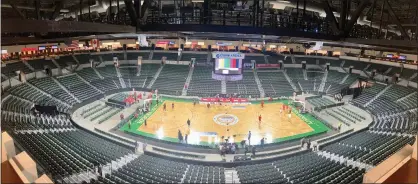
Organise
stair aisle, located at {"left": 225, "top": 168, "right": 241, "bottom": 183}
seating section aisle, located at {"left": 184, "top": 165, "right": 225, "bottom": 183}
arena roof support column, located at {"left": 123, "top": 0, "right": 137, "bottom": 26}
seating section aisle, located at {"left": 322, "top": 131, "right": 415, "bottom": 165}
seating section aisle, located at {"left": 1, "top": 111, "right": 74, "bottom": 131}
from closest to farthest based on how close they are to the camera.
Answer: arena roof support column, located at {"left": 123, "top": 0, "right": 137, "bottom": 26} → seating section aisle, located at {"left": 184, "top": 165, "right": 225, "bottom": 183} → stair aisle, located at {"left": 225, "top": 168, "right": 241, "bottom": 183} → seating section aisle, located at {"left": 322, "top": 131, "right": 415, "bottom": 165} → seating section aisle, located at {"left": 1, "top": 111, "right": 74, "bottom": 131}

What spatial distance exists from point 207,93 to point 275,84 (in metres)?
8.27

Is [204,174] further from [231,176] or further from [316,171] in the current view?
[316,171]

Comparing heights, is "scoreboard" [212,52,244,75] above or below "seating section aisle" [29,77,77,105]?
above

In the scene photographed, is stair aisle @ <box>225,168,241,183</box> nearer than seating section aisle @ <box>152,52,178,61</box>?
Yes

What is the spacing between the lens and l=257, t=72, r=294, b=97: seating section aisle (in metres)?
35.6

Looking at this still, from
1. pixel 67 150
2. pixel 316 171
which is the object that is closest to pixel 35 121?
pixel 67 150

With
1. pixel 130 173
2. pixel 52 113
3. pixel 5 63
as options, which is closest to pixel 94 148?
pixel 130 173

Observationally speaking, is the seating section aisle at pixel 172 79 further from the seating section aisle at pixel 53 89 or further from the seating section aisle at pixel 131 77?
the seating section aisle at pixel 53 89

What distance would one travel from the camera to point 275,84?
123 feet

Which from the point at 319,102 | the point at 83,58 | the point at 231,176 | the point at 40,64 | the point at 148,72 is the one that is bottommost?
the point at 231,176

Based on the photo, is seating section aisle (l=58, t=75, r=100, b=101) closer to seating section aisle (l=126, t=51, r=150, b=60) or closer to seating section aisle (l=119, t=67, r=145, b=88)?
seating section aisle (l=119, t=67, r=145, b=88)

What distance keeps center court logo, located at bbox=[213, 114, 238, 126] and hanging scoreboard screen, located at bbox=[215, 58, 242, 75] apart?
3.76 meters

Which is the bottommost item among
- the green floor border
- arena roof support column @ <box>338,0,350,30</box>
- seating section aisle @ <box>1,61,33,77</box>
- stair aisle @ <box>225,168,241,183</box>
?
stair aisle @ <box>225,168,241,183</box>

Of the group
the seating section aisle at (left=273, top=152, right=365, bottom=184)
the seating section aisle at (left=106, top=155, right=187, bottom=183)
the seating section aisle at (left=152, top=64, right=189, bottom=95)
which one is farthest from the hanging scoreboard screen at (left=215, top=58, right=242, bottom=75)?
the seating section aisle at (left=106, top=155, right=187, bottom=183)
